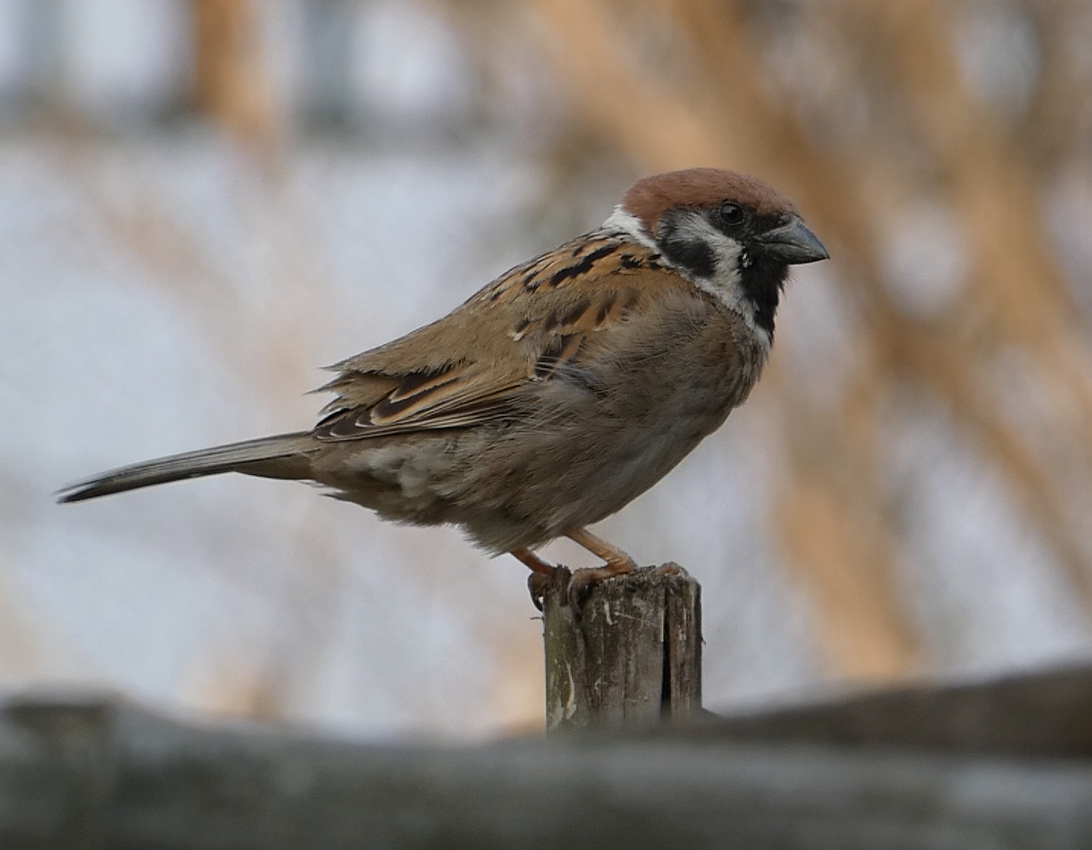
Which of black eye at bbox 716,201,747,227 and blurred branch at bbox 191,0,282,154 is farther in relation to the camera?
blurred branch at bbox 191,0,282,154

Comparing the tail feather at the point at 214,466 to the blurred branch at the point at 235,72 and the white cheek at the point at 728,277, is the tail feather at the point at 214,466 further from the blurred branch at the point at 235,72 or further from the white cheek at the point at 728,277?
the blurred branch at the point at 235,72

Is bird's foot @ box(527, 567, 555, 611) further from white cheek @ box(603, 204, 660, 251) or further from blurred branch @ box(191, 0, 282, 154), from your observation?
blurred branch @ box(191, 0, 282, 154)

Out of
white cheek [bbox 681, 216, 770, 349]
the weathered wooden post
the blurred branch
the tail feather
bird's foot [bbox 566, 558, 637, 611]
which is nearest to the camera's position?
the weathered wooden post

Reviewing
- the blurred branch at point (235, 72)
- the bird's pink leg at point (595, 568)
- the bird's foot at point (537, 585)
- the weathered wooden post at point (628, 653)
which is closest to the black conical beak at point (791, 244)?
the bird's pink leg at point (595, 568)

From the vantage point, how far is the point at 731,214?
3.60 metres

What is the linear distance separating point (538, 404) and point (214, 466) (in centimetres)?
65

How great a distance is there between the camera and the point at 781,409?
6.48 m

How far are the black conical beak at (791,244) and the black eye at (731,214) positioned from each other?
0.06m

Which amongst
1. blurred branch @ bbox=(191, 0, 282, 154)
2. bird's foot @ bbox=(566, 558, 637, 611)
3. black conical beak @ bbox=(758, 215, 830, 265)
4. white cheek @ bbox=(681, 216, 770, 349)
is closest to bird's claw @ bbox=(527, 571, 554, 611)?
bird's foot @ bbox=(566, 558, 637, 611)

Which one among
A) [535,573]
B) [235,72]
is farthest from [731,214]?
[235,72]

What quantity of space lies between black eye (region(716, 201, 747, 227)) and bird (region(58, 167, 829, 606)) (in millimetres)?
80

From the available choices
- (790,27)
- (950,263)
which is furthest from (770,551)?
(790,27)

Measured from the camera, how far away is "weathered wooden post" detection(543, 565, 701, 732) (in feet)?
7.80

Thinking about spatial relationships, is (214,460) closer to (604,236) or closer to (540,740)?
Answer: (604,236)
